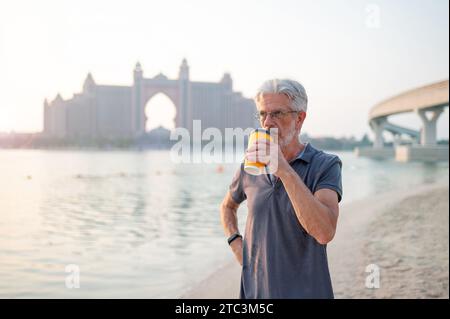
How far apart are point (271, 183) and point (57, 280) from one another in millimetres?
8645

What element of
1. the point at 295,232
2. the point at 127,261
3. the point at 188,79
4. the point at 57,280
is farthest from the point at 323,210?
the point at 188,79

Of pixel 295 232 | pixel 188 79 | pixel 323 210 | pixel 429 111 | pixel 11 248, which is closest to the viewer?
pixel 323 210

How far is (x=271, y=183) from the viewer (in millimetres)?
1942

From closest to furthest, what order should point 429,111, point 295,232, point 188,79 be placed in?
point 295,232
point 429,111
point 188,79

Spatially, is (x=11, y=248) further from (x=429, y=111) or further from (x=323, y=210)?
(x=429, y=111)

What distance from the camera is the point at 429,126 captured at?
55219 mm

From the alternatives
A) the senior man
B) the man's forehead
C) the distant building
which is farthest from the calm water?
the distant building

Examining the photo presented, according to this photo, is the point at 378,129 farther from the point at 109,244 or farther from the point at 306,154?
the point at 306,154

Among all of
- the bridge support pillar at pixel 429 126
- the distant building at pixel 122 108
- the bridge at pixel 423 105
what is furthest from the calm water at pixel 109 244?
the distant building at pixel 122 108

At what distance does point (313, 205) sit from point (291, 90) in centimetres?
43

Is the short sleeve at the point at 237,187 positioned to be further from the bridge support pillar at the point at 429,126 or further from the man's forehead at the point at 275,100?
the bridge support pillar at the point at 429,126

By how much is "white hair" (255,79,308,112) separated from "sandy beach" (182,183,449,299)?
5.42 m

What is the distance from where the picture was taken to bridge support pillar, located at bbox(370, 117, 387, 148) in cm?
7431

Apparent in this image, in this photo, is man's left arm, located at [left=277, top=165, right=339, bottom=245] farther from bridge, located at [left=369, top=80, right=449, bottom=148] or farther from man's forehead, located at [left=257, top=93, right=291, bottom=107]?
bridge, located at [left=369, top=80, right=449, bottom=148]
